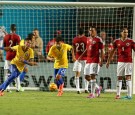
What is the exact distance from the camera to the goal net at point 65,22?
20516mm

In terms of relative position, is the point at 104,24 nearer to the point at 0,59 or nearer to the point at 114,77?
the point at 114,77

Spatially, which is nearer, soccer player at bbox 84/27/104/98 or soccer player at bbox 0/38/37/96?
soccer player at bbox 84/27/104/98

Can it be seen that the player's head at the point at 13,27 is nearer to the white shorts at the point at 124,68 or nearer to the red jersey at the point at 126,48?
the red jersey at the point at 126,48

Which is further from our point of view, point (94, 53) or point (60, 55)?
point (60, 55)

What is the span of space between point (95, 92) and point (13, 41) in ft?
11.8

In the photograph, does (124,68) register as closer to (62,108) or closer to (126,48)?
(126,48)

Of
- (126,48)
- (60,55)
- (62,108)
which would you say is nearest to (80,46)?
(60,55)

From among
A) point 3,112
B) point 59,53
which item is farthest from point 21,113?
point 59,53

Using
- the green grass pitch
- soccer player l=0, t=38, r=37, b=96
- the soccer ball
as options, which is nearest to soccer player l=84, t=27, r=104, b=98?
soccer player l=0, t=38, r=37, b=96

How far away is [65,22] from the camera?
69.6ft

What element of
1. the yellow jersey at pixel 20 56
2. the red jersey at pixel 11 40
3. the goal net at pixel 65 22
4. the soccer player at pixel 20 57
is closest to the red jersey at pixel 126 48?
the soccer player at pixel 20 57

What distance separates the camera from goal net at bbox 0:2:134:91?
2052 centimetres

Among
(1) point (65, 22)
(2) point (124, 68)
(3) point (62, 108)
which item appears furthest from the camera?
(1) point (65, 22)

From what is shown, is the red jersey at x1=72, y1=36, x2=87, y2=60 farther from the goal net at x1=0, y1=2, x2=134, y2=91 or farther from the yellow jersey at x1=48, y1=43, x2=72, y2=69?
the yellow jersey at x1=48, y1=43, x2=72, y2=69
